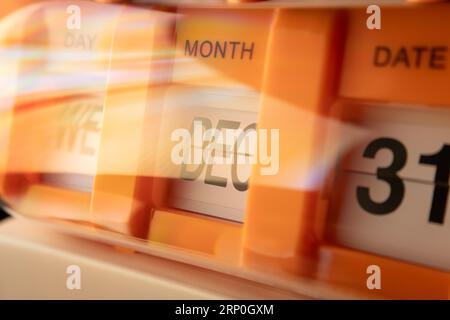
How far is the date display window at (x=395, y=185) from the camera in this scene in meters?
0.60

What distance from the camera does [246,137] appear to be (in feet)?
2.32

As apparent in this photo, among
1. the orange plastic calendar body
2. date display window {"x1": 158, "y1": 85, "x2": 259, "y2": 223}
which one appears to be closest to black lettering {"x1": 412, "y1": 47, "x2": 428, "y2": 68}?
the orange plastic calendar body

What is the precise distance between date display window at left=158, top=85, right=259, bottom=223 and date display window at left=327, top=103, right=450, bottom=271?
115 mm

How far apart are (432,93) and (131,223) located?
1.26 feet

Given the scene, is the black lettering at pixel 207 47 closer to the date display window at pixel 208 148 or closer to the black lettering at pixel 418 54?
the date display window at pixel 208 148

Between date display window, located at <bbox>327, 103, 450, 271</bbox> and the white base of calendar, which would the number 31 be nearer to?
date display window, located at <bbox>327, 103, 450, 271</bbox>

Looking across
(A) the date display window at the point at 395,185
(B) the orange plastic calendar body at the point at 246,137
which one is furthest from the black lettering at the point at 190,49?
(A) the date display window at the point at 395,185

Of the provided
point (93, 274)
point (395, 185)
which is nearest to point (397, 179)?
point (395, 185)

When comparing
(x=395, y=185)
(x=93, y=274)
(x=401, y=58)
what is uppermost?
(x=401, y=58)

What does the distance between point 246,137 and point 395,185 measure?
0.18 m

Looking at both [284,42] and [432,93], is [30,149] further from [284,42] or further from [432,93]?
[432,93]

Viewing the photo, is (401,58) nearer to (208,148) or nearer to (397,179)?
(397,179)

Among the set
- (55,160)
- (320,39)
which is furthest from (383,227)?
(55,160)

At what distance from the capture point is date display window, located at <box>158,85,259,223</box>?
28.0 inches
